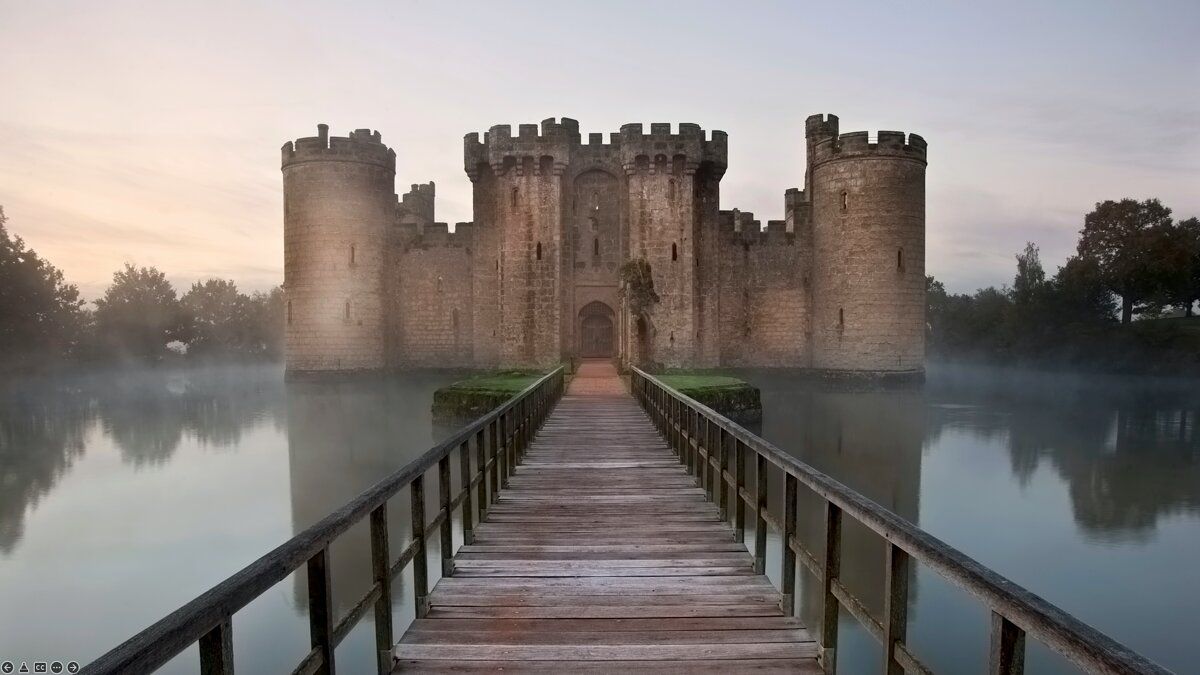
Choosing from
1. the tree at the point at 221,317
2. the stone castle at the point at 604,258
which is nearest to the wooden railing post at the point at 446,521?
the stone castle at the point at 604,258

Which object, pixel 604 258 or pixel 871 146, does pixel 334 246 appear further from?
pixel 871 146

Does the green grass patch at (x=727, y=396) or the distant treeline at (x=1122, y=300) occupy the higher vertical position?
the distant treeline at (x=1122, y=300)

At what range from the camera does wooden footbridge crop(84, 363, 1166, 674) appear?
2.02 m

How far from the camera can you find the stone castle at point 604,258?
28438 millimetres

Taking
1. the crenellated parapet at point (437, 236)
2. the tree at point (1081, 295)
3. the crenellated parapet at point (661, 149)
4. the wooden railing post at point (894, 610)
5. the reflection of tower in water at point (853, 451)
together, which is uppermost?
the crenellated parapet at point (661, 149)

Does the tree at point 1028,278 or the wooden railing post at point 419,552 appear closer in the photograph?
the wooden railing post at point 419,552

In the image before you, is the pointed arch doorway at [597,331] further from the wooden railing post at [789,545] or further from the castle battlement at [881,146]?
the wooden railing post at [789,545]

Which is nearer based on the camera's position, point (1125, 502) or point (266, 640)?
point (266, 640)

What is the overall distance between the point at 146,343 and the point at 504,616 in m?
59.2

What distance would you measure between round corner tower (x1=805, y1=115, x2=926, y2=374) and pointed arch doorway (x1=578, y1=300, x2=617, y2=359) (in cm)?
999

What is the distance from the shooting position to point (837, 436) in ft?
65.3

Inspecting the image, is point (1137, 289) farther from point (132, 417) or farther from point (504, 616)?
point (132, 417)

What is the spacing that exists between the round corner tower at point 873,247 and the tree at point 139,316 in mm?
48007

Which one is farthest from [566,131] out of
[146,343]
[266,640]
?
[146,343]
